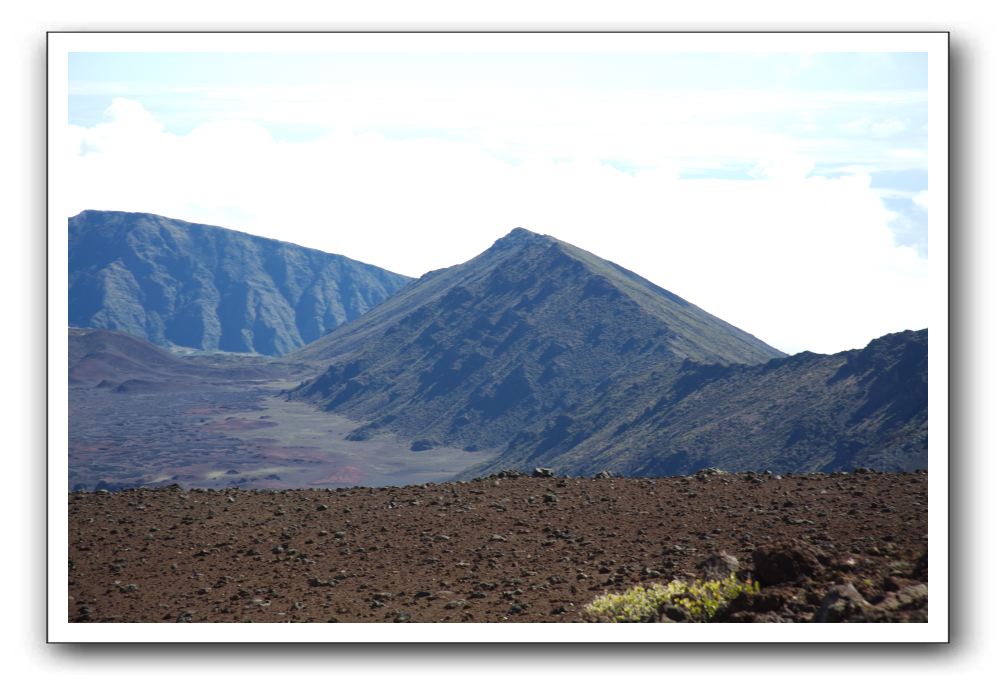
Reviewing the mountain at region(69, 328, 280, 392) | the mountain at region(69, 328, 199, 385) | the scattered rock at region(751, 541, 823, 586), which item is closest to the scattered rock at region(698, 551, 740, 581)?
the scattered rock at region(751, 541, 823, 586)

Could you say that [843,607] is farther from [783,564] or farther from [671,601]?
Answer: [671,601]

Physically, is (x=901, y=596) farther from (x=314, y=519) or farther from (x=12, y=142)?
(x=12, y=142)

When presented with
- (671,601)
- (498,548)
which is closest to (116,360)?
(498,548)

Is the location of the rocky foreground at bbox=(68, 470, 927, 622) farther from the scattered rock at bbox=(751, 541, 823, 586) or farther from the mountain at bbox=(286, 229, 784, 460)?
the mountain at bbox=(286, 229, 784, 460)

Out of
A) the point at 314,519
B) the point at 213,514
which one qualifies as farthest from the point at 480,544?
the point at 213,514

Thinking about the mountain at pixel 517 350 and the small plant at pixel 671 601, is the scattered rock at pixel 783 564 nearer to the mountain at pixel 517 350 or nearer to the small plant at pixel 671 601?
the small plant at pixel 671 601
